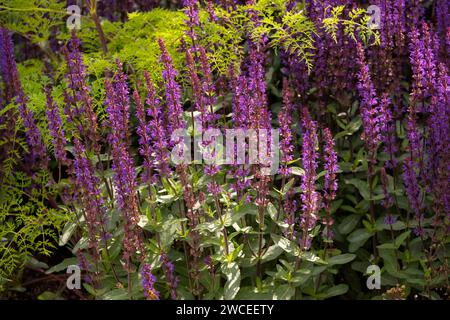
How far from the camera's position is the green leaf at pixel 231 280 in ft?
10.7

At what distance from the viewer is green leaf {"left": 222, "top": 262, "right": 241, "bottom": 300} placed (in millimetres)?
3267

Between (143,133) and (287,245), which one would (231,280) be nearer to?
(287,245)

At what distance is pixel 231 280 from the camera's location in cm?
330

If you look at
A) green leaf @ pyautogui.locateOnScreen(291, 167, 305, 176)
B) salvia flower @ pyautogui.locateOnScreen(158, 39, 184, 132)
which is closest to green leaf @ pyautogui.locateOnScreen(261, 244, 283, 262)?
green leaf @ pyautogui.locateOnScreen(291, 167, 305, 176)

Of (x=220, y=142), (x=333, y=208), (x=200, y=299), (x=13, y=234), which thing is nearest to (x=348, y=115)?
(x=333, y=208)

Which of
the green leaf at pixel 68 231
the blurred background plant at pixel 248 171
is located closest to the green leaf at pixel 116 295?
the blurred background plant at pixel 248 171

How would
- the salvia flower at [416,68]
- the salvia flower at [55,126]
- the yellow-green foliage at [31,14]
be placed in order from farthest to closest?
1. the yellow-green foliage at [31,14]
2. the salvia flower at [416,68]
3. the salvia flower at [55,126]

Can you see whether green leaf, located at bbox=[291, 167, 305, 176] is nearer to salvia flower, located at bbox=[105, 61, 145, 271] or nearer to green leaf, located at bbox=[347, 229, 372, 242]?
green leaf, located at bbox=[347, 229, 372, 242]

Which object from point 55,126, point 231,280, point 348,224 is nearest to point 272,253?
point 231,280

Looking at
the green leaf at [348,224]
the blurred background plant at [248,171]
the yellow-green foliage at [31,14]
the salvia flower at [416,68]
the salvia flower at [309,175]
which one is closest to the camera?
the salvia flower at [309,175]

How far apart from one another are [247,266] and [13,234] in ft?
5.76

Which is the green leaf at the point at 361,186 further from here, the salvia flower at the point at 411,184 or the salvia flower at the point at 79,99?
the salvia flower at the point at 79,99

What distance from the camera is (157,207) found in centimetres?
373
